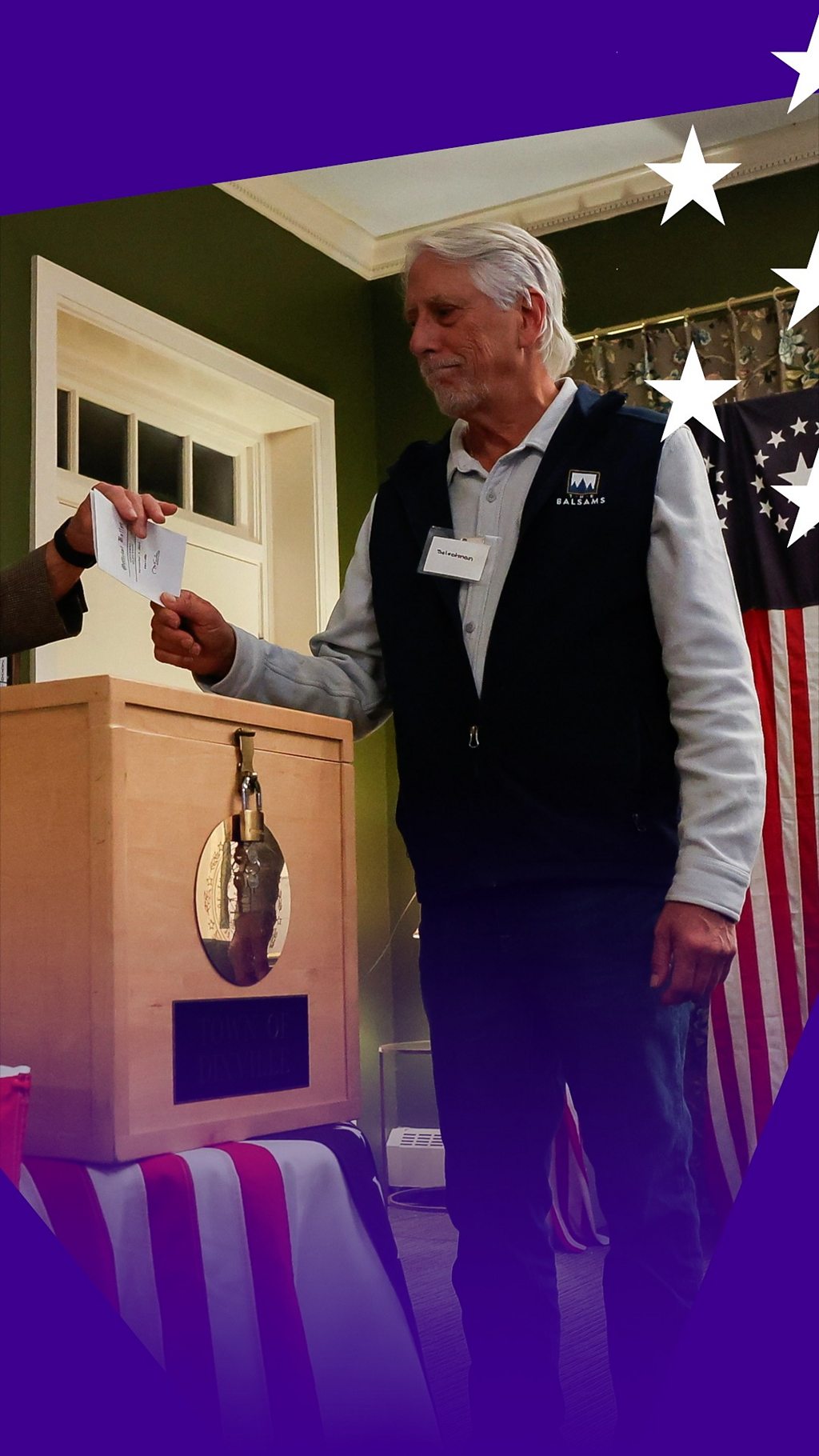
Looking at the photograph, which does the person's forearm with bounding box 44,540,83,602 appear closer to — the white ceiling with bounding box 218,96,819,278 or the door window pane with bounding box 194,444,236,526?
the white ceiling with bounding box 218,96,819,278

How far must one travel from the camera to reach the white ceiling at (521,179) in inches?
44.0

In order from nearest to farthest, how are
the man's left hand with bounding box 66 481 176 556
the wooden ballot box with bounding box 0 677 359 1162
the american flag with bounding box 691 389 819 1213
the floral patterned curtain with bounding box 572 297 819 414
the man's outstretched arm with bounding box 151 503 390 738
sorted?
the wooden ballot box with bounding box 0 677 359 1162, the man's left hand with bounding box 66 481 176 556, the man's outstretched arm with bounding box 151 503 390 738, the american flag with bounding box 691 389 819 1213, the floral patterned curtain with bounding box 572 297 819 414

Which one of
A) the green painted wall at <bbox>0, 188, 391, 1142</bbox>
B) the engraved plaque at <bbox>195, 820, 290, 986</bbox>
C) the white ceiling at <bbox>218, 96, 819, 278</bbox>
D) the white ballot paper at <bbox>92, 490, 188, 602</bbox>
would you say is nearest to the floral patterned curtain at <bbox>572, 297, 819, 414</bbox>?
the green painted wall at <bbox>0, 188, 391, 1142</bbox>

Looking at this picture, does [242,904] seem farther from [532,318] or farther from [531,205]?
[531,205]

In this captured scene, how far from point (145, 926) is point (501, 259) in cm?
59

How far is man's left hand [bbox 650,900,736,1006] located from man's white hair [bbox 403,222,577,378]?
476mm

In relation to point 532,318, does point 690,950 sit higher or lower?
lower

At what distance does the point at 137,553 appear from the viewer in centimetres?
90

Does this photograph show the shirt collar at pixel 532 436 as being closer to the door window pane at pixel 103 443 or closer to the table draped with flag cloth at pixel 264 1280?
the table draped with flag cloth at pixel 264 1280

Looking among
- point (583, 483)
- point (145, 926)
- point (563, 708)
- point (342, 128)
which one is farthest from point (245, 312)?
point (145, 926)

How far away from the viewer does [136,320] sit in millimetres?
2164

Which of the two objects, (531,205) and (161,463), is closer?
(531,205)

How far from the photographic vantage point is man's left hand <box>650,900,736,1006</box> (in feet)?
2.83

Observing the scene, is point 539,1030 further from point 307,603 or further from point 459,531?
point 307,603
